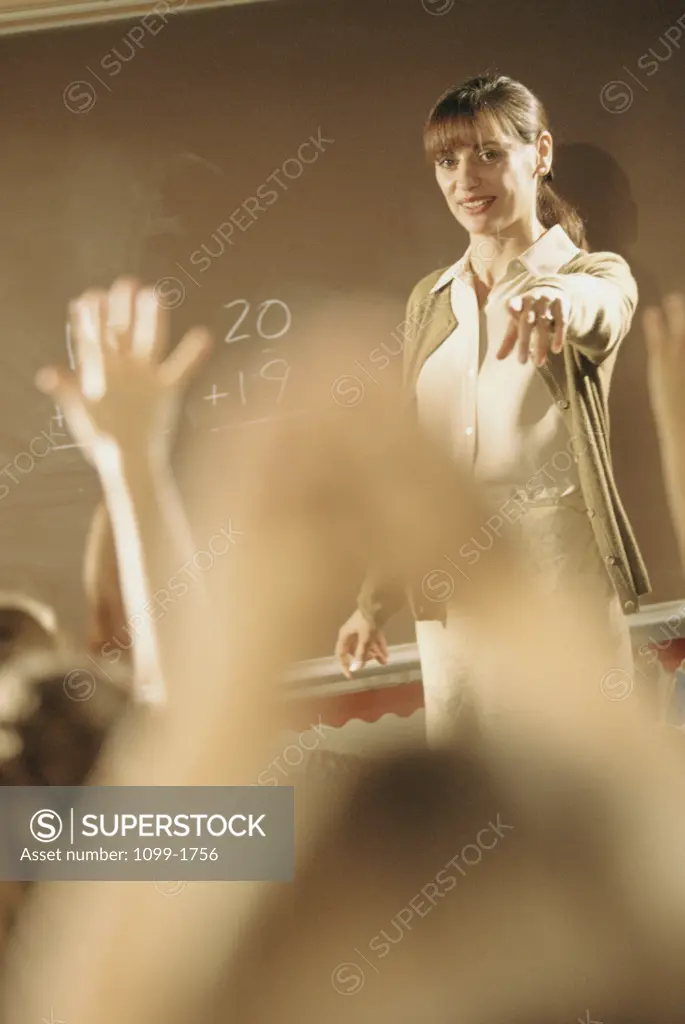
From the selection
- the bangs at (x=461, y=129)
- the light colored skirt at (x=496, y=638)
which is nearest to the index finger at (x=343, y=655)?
the light colored skirt at (x=496, y=638)

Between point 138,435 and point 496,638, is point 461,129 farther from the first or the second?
point 496,638

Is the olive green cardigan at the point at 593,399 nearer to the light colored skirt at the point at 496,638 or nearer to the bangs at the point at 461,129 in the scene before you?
the light colored skirt at the point at 496,638

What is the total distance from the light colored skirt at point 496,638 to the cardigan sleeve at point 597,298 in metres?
0.30

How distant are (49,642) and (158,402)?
514 mm

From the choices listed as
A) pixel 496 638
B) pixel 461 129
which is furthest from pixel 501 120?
pixel 496 638

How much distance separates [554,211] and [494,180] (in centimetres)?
13

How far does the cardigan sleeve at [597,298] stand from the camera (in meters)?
1.67

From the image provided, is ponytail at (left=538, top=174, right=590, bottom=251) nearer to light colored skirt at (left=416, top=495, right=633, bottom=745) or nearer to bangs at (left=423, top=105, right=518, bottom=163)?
bangs at (left=423, top=105, right=518, bottom=163)

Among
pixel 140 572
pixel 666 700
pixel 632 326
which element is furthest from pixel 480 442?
pixel 140 572

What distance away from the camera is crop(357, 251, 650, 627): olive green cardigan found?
1.66 meters

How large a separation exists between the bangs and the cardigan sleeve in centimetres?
29

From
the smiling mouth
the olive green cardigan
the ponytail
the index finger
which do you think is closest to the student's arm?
the index finger

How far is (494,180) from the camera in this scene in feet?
5.63

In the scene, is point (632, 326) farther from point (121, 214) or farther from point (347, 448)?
point (121, 214)
